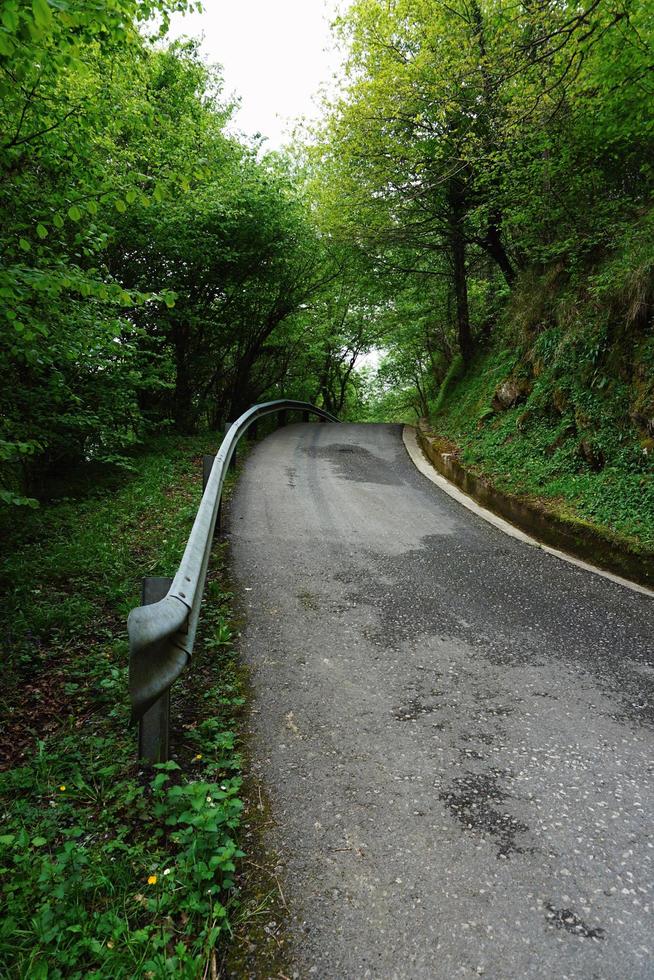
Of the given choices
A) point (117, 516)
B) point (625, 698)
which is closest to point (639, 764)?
point (625, 698)

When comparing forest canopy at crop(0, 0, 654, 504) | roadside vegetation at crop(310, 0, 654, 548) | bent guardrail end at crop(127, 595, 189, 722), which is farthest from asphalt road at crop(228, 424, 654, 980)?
forest canopy at crop(0, 0, 654, 504)

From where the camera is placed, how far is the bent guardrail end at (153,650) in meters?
1.92

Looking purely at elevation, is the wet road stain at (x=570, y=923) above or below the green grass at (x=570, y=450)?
below

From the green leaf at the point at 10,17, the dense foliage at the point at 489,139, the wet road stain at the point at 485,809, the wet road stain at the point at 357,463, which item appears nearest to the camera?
the wet road stain at the point at 485,809

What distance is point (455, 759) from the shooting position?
280 cm

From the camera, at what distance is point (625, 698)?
3.38 m

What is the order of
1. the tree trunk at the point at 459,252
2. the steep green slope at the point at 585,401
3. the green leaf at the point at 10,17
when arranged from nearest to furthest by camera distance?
the green leaf at the point at 10,17 < the steep green slope at the point at 585,401 < the tree trunk at the point at 459,252

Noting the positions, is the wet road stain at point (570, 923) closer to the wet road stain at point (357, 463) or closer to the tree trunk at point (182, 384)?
the wet road stain at point (357, 463)

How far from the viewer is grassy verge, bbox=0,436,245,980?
73.3 inches

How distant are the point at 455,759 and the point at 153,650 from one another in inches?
69.9

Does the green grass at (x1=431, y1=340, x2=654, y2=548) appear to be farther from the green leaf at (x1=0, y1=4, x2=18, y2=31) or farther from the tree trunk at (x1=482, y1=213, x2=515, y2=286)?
the green leaf at (x1=0, y1=4, x2=18, y2=31)

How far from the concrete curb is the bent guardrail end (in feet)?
15.0

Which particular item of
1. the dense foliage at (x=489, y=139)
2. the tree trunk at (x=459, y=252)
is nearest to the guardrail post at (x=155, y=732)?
the dense foliage at (x=489, y=139)

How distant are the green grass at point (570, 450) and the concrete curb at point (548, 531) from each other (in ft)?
0.54
